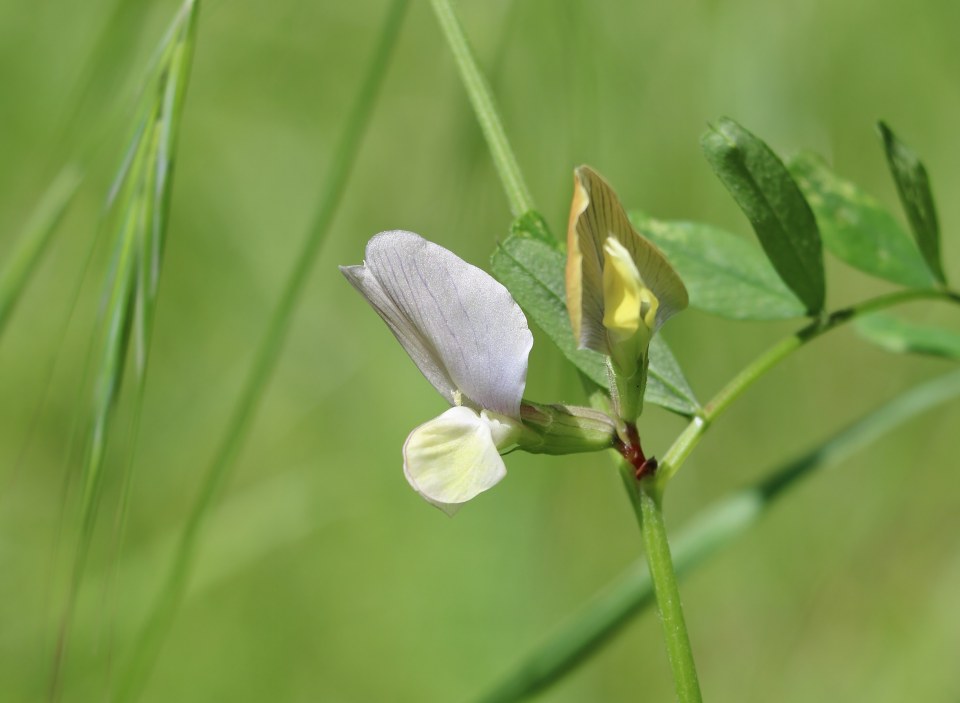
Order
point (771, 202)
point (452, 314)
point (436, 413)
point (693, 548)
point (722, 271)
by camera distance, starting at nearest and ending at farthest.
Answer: point (452, 314)
point (771, 202)
point (722, 271)
point (693, 548)
point (436, 413)

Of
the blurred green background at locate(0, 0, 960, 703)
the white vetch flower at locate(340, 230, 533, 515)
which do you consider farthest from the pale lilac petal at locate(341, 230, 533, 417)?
the blurred green background at locate(0, 0, 960, 703)

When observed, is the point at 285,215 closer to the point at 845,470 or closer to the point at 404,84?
the point at 404,84

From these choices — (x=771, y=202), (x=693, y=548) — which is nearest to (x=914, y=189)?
(x=771, y=202)

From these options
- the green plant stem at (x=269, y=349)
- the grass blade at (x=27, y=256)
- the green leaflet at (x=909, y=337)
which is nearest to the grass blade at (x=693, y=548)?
the green leaflet at (x=909, y=337)

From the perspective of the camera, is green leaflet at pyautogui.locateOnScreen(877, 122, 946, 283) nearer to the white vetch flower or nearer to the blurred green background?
the white vetch flower

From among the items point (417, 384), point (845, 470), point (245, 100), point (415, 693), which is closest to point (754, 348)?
point (845, 470)

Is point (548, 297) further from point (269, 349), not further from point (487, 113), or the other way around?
point (269, 349)

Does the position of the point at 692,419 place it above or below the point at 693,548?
above
